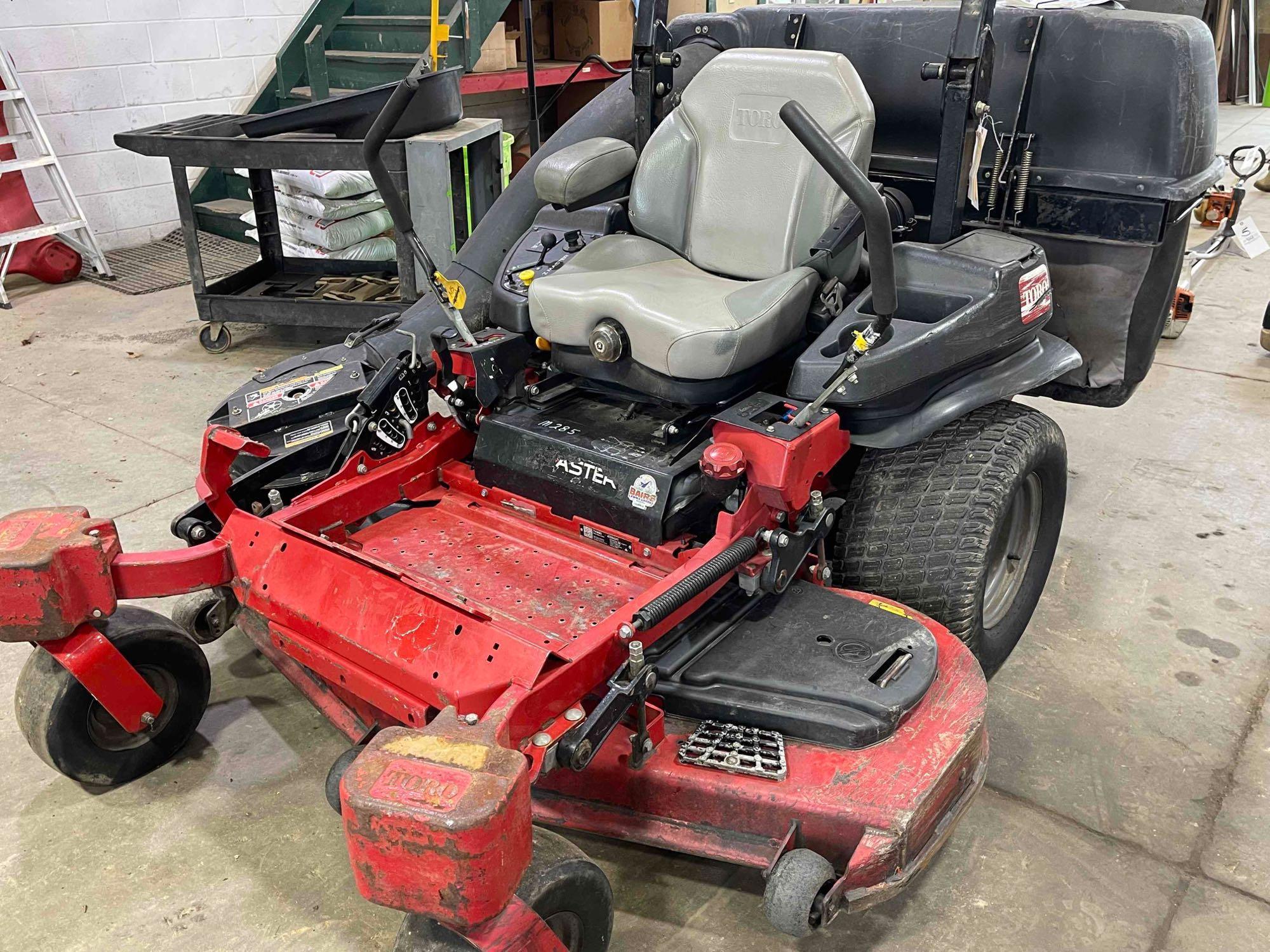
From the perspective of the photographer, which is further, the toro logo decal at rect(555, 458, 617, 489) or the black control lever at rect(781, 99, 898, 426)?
the toro logo decal at rect(555, 458, 617, 489)

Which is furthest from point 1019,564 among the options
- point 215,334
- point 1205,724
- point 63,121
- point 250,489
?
point 63,121

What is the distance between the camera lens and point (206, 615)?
2.56 meters

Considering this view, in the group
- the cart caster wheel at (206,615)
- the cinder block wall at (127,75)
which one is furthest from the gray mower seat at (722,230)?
the cinder block wall at (127,75)

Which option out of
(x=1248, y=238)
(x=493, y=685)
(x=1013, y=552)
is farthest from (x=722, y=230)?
(x=1248, y=238)

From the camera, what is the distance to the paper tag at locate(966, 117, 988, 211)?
7.90 feet

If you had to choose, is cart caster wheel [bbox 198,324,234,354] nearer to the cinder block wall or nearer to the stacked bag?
the stacked bag

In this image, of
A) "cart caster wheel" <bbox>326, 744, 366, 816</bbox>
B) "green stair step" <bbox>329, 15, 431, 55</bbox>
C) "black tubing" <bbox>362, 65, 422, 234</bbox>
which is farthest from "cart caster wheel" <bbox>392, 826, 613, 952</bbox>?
"green stair step" <bbox>329, 15, 431, 55</bbox>

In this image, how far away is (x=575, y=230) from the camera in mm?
2910

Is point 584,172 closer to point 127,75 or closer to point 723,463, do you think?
point 723,463

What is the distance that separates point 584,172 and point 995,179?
1.02 m

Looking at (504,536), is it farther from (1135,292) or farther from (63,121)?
(63,121)

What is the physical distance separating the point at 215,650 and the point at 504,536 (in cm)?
80

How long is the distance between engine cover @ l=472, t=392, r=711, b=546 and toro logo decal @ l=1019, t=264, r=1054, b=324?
0.75 metres

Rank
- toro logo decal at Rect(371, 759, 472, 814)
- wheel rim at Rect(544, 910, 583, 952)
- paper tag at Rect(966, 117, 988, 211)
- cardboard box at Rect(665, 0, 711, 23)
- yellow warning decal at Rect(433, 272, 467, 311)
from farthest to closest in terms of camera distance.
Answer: cardboard box at Rect(665, 0, 711, 23) < yellow warning decal at Rect(433, 272, 467, 311) < paper tag at Rect(966, 117, 988, 211) < wheel rim at Rect(544, 910, 583, 952) < toro logo decal at Rect(371, 759, 472, 814)
